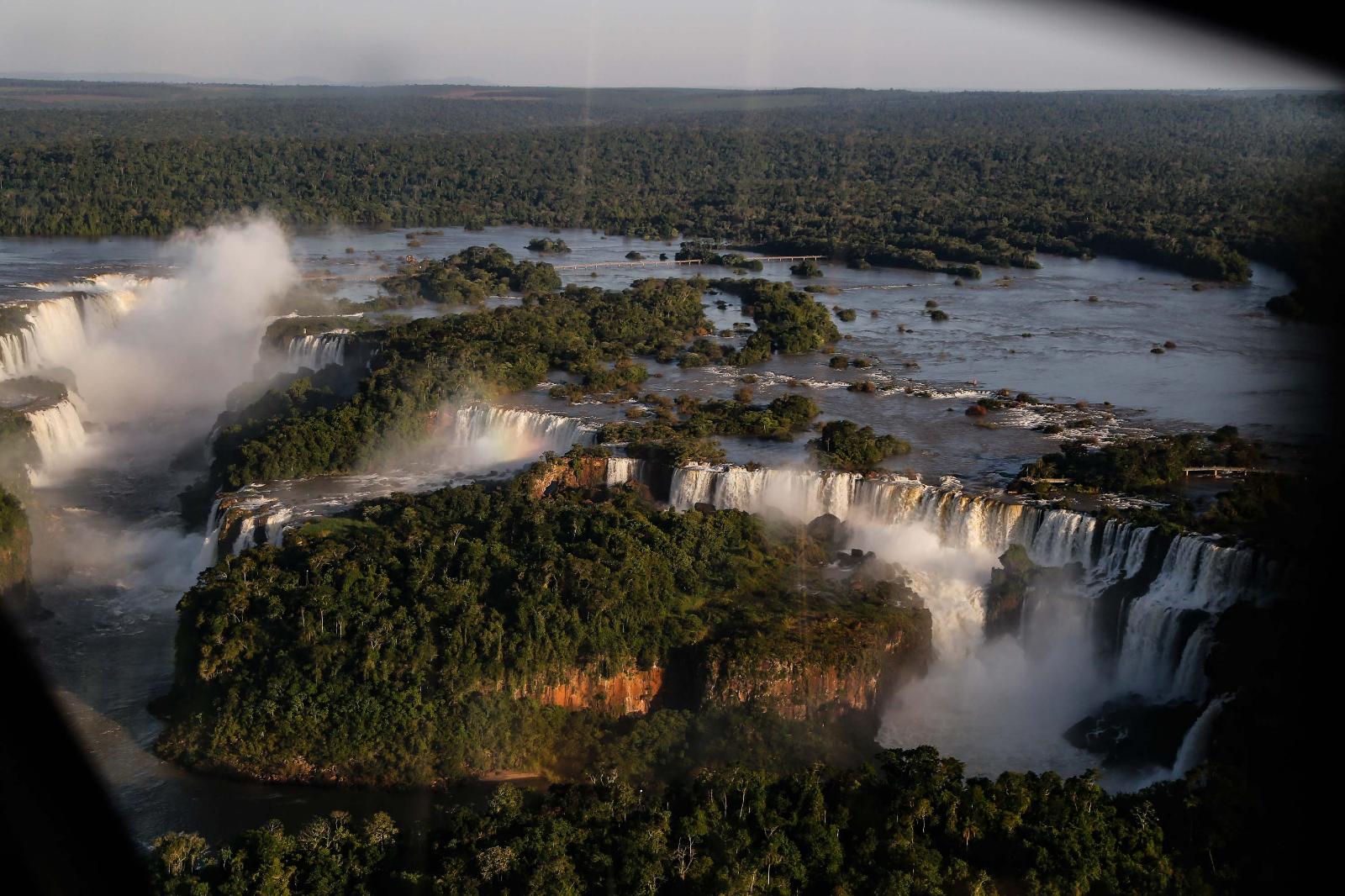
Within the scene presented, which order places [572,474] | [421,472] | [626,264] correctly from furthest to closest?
1. [626,264]
2. [421,472]
3. [572,474]

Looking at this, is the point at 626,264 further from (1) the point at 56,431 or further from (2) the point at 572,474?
(2) the point at 572,474

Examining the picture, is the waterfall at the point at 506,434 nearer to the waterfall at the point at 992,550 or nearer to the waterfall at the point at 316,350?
the waterfall at the point at 992,550

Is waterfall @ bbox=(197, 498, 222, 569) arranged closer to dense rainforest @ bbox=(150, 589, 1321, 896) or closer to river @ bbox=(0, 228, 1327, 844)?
river @ bbox=(0, 228, 1327, 844)

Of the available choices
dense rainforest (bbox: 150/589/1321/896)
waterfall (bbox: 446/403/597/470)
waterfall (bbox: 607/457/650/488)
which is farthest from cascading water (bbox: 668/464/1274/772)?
waterfall (bbox: 446/403/597/470)

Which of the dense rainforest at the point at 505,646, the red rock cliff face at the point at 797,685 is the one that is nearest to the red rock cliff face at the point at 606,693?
the dense rainforest at the point at 505,646

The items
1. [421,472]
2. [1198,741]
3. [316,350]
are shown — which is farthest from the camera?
[316,350]

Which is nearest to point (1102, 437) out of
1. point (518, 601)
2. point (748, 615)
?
point (748, 615)

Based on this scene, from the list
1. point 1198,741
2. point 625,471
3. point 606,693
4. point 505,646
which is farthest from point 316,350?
point 1198,741

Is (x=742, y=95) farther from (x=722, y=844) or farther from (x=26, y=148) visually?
(x=722, y=844)
